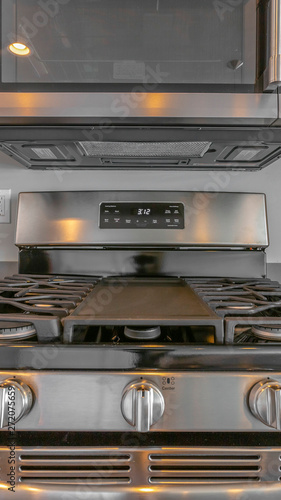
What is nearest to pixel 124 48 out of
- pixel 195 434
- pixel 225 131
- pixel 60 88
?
pixel 60 88

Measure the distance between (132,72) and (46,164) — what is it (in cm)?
44

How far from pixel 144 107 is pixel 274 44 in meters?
0.30

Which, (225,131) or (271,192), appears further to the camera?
(271,192)

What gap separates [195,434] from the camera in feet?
1.63

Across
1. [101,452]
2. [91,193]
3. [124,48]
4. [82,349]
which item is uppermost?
[124,48]

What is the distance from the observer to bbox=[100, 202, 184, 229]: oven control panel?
0.99m

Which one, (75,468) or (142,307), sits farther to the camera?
(142,307)

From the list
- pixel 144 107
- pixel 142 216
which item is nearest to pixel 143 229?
pixel 142 216

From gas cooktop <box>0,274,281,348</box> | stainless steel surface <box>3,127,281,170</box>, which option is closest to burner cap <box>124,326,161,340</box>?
gas cooktop <box>0,274,281,348</box>

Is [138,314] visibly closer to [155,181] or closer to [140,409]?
[140,409]

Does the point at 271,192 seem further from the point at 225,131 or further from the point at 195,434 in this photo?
the point at 195,434

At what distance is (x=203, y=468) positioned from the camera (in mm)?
494

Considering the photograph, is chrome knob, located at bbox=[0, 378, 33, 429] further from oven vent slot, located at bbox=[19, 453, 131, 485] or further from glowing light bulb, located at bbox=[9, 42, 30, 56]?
glowing light bulb, located at bbox=[9, 42, 30, 56]

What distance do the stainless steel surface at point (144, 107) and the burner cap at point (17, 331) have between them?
18.0 inches
